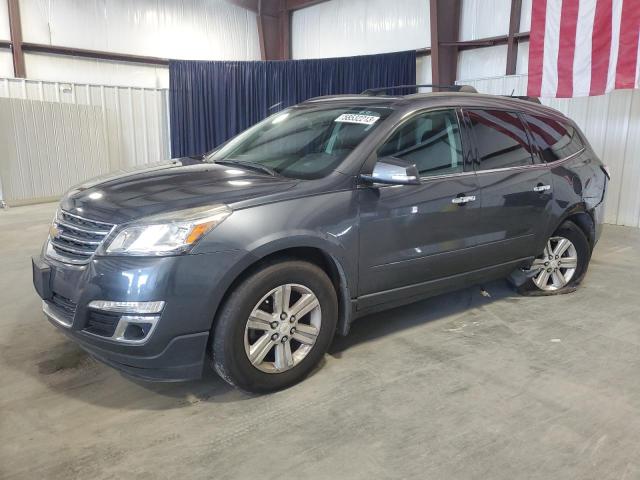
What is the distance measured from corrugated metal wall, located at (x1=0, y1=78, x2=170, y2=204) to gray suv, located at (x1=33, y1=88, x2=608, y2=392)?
6692mm

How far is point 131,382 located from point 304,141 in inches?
66.1

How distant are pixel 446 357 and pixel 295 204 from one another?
1.32 metres

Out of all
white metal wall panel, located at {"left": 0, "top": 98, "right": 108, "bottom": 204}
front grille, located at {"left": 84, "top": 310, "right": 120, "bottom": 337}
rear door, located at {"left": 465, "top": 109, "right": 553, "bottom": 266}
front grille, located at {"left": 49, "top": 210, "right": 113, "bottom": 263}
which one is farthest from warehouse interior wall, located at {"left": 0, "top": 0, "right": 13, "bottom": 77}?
rear door, located at {"left": 465, "top": 109, "right": 553, "bottom": 266}

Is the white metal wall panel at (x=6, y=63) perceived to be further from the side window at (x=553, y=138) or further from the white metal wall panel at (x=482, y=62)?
the side window at (x=553, y=138)

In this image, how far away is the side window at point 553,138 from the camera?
3.72 metres

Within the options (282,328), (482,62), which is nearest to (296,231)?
(282,328)

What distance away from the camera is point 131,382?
8.75 feet

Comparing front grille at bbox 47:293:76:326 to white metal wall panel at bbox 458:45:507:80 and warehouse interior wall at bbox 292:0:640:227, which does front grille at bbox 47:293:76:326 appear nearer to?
warehouse interior wall at bbox 292:0:640:227

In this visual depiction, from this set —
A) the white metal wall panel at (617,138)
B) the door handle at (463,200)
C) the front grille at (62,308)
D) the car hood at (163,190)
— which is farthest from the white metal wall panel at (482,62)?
the front grille at (62,308)

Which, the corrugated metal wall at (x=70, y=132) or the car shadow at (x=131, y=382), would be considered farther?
the corrugated metal wall at (x=70, y=132)

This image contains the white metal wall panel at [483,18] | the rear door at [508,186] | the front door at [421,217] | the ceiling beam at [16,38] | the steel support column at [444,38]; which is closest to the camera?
the front door at [421,217]

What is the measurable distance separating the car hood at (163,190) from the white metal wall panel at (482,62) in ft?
24.5

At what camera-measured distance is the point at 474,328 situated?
11.2 ft

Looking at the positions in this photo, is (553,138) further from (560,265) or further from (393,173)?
(393,173)
